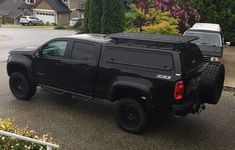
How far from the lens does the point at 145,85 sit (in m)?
7.45

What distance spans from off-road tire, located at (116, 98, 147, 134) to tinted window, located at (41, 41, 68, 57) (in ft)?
7.41

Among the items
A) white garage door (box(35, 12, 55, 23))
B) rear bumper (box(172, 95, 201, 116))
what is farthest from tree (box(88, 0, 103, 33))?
white garage door (box(35, 12, 55, 23))

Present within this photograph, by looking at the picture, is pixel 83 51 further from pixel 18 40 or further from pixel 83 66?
pixel 18 40

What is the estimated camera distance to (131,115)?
7.88 meters

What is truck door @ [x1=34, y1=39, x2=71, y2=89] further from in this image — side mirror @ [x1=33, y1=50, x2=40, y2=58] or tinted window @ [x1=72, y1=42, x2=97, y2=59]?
tinted window @ [x1=72, y1=42, x2=97, y2=59]

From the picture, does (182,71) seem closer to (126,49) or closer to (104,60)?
(126,49)

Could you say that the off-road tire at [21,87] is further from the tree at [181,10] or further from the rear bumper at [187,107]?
the tree at [181,10]

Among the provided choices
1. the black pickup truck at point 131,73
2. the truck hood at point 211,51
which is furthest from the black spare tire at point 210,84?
the truck hood at point 211,51

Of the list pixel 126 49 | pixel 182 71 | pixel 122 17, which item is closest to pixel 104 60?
pixel 126 49

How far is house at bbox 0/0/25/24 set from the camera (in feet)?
235

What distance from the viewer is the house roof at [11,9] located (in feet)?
240

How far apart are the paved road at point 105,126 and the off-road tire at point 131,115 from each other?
17 centimetres

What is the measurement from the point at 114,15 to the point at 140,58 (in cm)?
1319

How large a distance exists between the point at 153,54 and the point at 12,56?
A: 14.9 feet
